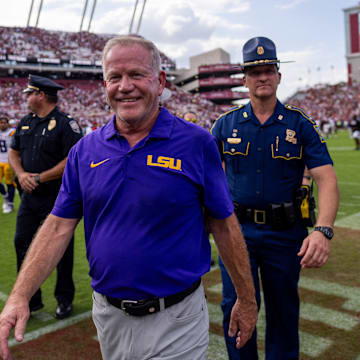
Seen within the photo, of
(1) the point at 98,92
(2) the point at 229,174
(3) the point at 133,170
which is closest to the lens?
(3) the point at 133,170

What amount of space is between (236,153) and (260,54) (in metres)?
0.64

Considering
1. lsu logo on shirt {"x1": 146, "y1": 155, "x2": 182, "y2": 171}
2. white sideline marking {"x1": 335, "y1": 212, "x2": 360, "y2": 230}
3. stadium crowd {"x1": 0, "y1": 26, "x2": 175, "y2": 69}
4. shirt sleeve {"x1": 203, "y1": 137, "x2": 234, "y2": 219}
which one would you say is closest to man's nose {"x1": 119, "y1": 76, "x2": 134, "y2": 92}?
lsu logo on shirt {"x1": 146, "y1": 155, "x2": 182, "y2": 171}

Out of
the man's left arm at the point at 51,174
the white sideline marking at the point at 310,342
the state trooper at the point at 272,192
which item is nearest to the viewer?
the state trooper at the point at 272,192

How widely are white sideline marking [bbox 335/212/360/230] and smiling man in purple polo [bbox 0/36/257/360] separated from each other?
560 centimetres

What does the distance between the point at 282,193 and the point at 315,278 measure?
2273mm

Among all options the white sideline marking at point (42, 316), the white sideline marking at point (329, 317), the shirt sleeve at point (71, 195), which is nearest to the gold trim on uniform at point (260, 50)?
the shirt sleeve at point (71, 195)

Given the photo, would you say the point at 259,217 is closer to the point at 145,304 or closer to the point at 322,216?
the point at 322,216

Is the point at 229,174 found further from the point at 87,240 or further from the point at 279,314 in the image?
the point at 87,240

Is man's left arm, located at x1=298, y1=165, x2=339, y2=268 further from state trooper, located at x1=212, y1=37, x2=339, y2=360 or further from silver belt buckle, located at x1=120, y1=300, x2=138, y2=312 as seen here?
silver belt buckle, located at x1=120, y1=300, x2=138, y2=312

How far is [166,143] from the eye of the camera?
5.42 feet

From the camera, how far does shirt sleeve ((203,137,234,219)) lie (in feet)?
5.57

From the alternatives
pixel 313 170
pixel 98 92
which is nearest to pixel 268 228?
pixel 313 170

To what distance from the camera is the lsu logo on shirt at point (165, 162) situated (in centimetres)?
161

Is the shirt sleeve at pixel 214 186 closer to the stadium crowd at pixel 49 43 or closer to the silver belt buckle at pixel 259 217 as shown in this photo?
the silver belt buckle at pixel 259 217
